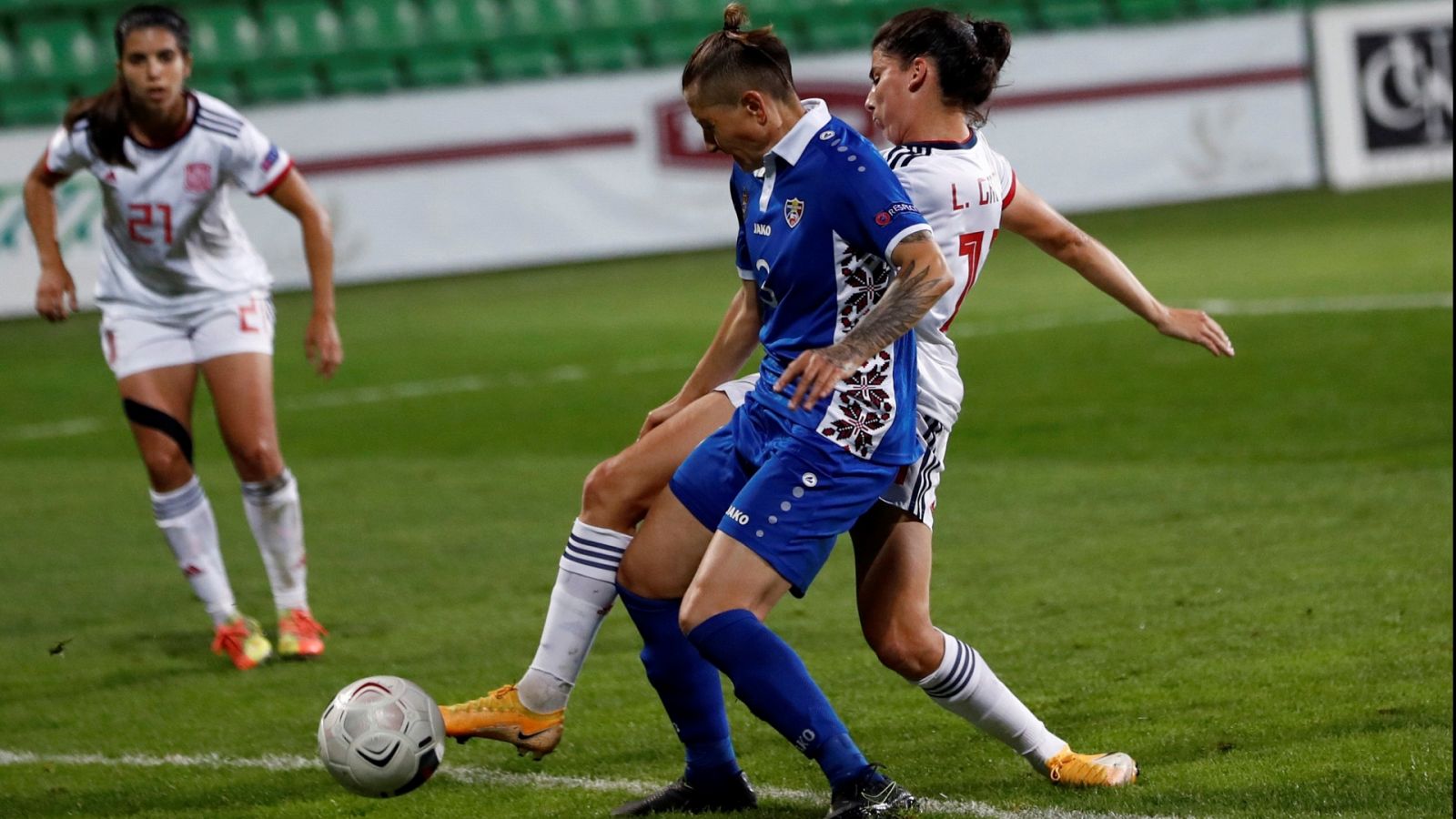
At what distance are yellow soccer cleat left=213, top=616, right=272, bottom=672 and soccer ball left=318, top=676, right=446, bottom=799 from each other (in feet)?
6.81

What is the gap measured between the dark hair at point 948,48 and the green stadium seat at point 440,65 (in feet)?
52.3

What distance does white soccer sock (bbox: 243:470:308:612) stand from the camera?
6438mm

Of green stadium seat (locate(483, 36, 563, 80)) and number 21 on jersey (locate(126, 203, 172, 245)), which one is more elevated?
number 21 on jersey (locate(126, 203, 172, 245))

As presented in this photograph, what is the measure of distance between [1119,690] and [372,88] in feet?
49.8

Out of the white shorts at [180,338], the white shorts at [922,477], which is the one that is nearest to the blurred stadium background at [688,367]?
the white shorts at [922,477]

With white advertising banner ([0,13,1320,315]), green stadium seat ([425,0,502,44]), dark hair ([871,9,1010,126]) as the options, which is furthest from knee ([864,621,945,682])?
green stadium seat ([425,0,502,44])

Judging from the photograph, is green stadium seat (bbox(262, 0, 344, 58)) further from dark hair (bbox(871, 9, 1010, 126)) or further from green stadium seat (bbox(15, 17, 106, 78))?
dark hair (bbox(871, 9, 1010, 126))

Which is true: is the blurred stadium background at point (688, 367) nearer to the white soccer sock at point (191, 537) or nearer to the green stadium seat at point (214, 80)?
the green stadium seat at point (214, 80)

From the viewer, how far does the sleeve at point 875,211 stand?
3.74 meters

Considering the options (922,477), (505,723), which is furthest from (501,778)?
(922,477)

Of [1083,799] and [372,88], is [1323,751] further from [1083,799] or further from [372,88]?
[372,88]

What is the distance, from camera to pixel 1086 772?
4309 millimetres

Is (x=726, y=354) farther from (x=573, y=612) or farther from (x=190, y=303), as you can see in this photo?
(x=190, y=303)

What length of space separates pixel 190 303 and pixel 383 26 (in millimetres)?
14121
